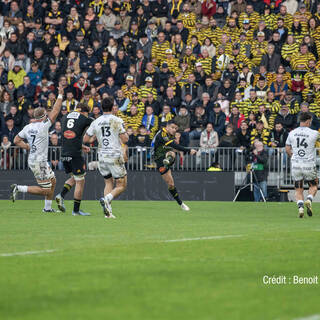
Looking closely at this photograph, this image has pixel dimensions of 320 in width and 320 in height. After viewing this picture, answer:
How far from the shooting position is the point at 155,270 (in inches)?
335

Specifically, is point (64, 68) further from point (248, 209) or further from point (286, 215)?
point (286, 215)

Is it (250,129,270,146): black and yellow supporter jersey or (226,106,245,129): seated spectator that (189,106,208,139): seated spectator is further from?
(250,129,270,146): black and yellow supporter jersey

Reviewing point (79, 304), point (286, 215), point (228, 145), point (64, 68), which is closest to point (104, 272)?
point (79, 304)

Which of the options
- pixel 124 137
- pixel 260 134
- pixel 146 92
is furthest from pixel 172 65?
pixel 124 137

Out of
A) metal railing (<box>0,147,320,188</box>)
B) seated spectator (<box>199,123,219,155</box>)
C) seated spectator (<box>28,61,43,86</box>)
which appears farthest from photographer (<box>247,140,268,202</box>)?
seated spectator (<box>28,61,43,86</box>)

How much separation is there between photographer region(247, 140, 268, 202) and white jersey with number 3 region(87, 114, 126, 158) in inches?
411

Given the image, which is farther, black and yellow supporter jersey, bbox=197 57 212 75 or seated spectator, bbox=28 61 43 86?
seated spectator, bbox=28 61 43 86

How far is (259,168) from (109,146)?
10.9m

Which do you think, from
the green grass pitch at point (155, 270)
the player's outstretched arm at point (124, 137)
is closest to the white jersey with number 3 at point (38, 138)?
the player's outstretched arm at point (124, 137)

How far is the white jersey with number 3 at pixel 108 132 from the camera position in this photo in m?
17.2

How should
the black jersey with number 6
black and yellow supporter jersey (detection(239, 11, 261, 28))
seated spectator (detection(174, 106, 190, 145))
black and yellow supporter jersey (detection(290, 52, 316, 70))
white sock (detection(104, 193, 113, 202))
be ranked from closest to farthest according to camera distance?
white sock (detection(104, 193, 113, 202)) → the black jersey with number 6 → seated spectator (detection(174, 106, 190, 145)) → black and yellow supporter jersey (detection(290, 52, 316, 70)) → black and yellow supporter jersey (detection(239, 11, 261, 28))

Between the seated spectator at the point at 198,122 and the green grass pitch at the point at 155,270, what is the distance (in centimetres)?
1284

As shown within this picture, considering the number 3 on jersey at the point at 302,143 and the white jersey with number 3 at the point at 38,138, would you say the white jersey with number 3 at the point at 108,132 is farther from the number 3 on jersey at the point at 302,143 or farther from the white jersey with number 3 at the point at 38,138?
the number 3 on jersey at the point at 302,143

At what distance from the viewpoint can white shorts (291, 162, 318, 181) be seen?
1842cm
